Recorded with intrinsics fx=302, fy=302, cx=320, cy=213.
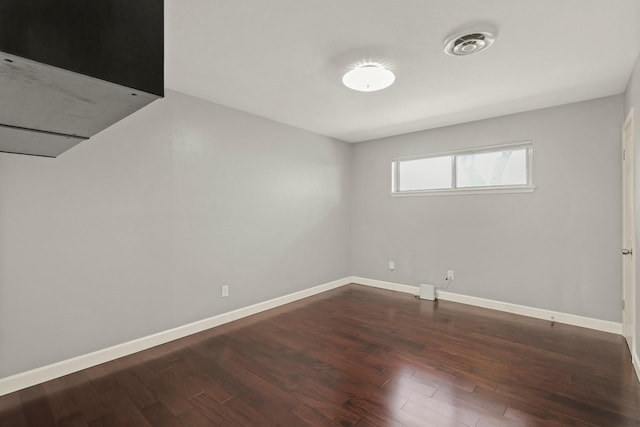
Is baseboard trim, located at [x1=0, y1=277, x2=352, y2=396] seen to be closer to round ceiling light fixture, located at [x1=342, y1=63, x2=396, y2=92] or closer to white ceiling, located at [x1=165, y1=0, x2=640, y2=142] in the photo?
white ceiling, located at [x1=165, y1=0, x2=640, y2=142]

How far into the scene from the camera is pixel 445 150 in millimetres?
4410

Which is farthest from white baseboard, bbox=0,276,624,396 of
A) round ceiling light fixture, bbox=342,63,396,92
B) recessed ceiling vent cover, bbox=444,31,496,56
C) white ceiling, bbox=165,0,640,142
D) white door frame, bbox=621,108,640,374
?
round ceiling light fixture, bbox=342,63,396,92

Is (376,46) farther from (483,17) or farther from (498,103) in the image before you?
(498,103)

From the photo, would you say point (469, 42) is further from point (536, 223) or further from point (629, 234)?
point (536, 223)

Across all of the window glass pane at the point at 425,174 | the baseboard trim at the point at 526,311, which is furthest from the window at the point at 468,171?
the baseboard trim at the point at 526,311

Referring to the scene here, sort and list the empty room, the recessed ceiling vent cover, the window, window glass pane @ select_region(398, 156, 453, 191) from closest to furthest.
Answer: the empty room, the recessed ceiling vent cover, the window, window glass pane @ select_region(398, 156, 453, 191)

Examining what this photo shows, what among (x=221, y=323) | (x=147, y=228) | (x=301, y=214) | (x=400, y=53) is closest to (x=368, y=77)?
(x=400, y=53)

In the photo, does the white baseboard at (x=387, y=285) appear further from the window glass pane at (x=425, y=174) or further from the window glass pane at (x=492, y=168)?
the window glass pane at (x=492, y=168)

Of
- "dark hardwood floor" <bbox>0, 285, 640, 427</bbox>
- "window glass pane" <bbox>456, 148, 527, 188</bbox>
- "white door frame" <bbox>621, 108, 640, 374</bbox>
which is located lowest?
"dark hardwood floor" <bbox>0, 285, 640, 427</bbox>

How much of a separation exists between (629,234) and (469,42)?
240 centimetres

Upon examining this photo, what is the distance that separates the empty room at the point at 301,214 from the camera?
184 centimetres

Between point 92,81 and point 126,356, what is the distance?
2819mm

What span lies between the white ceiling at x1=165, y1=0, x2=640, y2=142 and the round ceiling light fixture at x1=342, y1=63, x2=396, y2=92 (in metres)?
0.09

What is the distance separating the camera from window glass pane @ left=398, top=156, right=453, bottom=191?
4.48 m
